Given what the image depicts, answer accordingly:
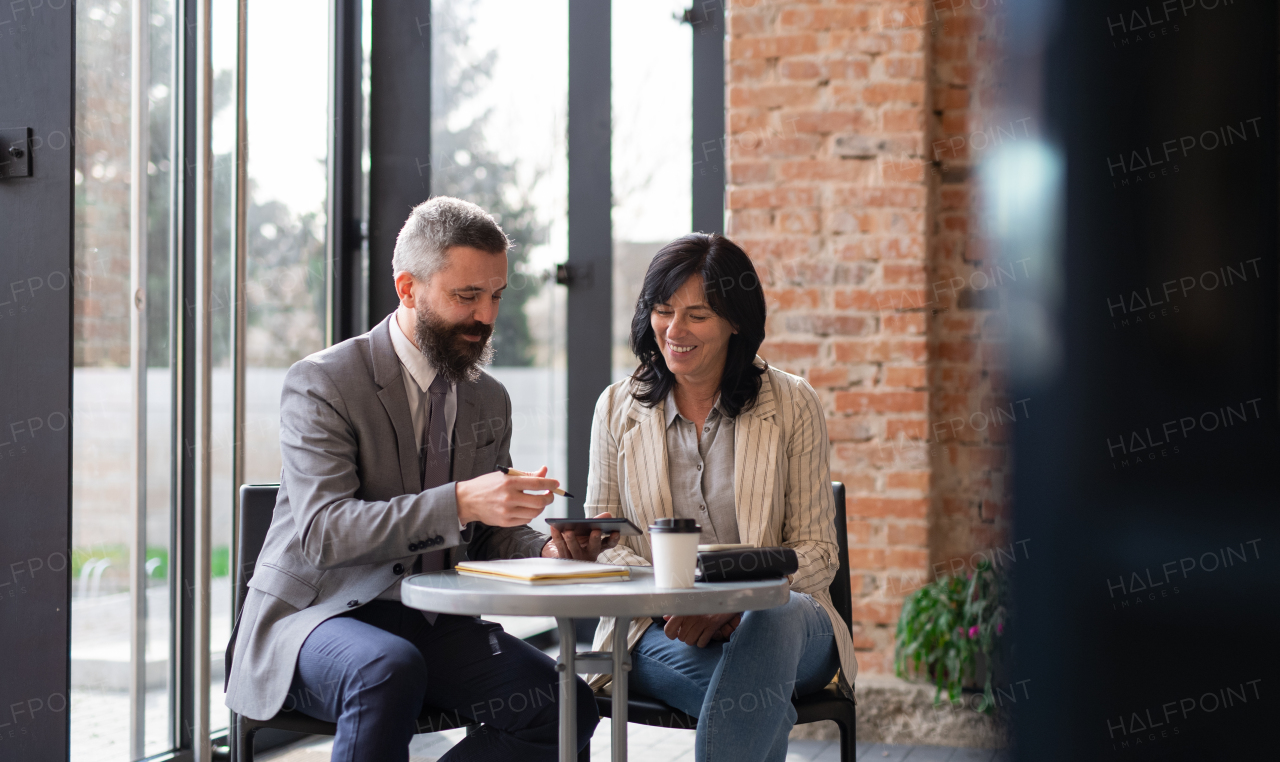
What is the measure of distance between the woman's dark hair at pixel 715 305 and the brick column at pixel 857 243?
998mm

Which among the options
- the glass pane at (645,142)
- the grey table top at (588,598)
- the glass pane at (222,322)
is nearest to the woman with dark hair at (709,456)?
the grey table top at (588,598)

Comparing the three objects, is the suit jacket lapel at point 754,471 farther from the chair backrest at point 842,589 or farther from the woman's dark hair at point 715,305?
the chair backrest at point 842,589

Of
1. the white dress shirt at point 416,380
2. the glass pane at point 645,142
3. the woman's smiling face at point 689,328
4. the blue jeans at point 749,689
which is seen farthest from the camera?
the glass pane at point 645,142

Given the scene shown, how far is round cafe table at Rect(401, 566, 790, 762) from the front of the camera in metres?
1.45

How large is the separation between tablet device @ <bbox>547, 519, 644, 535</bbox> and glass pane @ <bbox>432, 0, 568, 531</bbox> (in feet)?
7.76

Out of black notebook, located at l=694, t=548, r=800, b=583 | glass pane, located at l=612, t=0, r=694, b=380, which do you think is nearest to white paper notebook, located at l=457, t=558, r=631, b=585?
black notebook, located at l=694, t=548, r=800, b=583

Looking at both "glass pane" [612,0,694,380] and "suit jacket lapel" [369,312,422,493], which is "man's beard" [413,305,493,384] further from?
"glass pane" [612,0,694,380]

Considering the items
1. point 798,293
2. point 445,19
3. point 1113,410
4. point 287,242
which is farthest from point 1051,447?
point 445,19

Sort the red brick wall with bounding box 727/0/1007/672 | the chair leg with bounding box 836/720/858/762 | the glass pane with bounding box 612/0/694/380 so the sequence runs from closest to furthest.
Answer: the chair leg with bounding box 836/720/858/762 → the red brick wall with bounding box 727/0/1007/672 → the glass pane with bounding box 612/0/694/380

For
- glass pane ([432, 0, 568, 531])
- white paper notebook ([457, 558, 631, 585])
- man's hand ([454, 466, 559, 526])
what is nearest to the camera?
white paper notebook ([457, 558, 631, 585])

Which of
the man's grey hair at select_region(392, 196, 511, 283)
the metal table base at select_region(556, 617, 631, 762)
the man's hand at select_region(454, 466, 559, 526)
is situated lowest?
the metal table base at select_region(556, 617, 631, 762)

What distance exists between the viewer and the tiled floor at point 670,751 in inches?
118

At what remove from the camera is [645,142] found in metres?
4.10

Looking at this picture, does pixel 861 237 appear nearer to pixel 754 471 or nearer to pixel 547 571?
pixel 754 471
